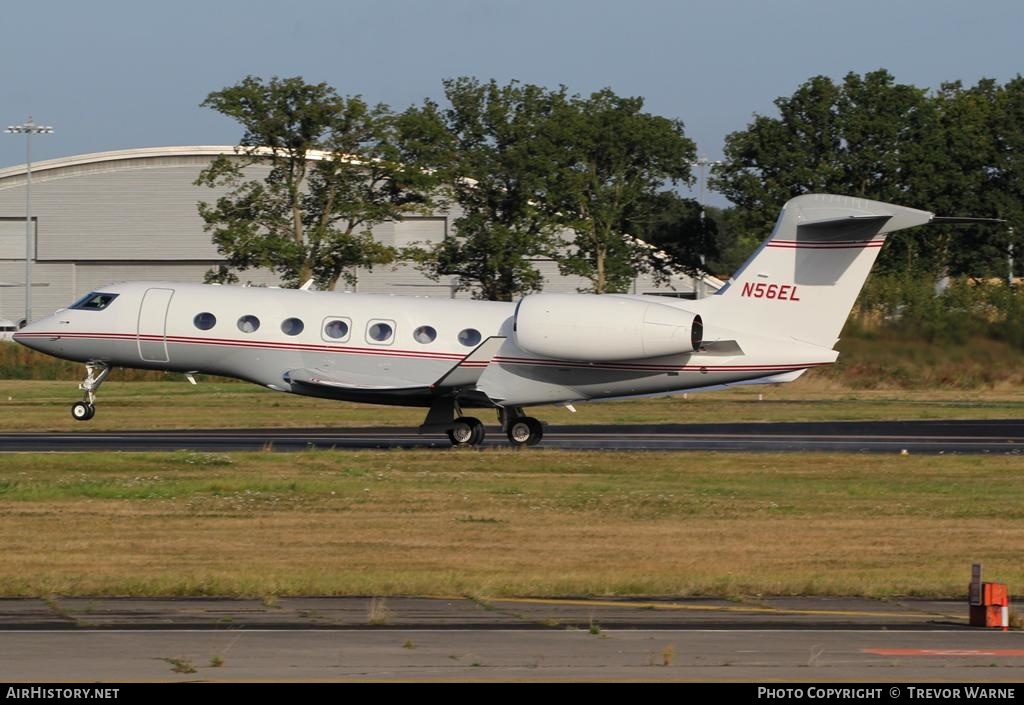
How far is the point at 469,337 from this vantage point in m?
31.1

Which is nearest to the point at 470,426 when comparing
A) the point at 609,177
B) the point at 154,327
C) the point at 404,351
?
the point at 404,351

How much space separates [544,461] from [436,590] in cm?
1321

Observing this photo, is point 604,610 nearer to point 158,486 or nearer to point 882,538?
point 882,538

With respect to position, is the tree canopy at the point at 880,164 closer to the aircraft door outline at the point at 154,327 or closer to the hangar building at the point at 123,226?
the hangar building at the point at 123,226

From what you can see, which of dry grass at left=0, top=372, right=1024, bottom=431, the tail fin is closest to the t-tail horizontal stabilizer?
the tail fin

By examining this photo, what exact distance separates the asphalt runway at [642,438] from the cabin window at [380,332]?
257 centimetres

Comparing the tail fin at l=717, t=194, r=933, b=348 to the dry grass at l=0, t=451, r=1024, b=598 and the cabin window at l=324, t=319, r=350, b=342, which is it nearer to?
the dry grass at l=0, t=451, r=1024, b=598

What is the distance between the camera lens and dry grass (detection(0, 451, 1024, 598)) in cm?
1639

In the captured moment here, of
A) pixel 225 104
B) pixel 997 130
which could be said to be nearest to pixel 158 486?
pixel 225 104

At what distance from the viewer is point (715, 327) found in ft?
100

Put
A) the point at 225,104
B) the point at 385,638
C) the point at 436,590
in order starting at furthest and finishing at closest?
the point at 225,104, the point at 436,590, the point at 385,638

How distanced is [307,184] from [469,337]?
126 ft

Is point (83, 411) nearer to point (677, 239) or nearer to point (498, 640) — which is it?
point (498, 640)
